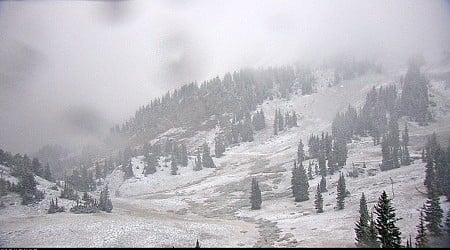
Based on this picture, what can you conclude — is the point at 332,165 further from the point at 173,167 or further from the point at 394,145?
the point at 173,167

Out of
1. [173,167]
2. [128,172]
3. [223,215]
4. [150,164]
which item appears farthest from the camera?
[173,167]

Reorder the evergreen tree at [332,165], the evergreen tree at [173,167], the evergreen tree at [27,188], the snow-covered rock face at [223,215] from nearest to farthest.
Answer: the snow-covered rock face at [223,215] → the evergreen tree at [27,188] → the evergreen tree at [332,165] → the evergreen tree at [173,167]

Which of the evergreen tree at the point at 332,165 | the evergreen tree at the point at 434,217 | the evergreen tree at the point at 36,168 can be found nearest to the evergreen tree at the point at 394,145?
the evergreen tree at the point at 332,165

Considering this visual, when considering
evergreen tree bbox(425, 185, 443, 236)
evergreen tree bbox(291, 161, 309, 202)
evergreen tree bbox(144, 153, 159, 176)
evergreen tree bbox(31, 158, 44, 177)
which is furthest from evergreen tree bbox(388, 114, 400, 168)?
evergreen tree bbox(31, 158, 44, 177)

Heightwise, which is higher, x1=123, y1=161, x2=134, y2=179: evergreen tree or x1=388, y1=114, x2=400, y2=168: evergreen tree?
x1=388, y1=114, x2=400, y2=168: evergreen tree

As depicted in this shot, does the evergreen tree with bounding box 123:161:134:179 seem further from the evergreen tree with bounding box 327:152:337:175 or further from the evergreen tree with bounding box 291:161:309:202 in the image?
the evergreen tree with bounding box 327:152:337:175

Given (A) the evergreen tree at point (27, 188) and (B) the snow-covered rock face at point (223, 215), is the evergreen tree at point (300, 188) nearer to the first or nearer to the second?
(B) the snow-covered rock face at point (223, 215)

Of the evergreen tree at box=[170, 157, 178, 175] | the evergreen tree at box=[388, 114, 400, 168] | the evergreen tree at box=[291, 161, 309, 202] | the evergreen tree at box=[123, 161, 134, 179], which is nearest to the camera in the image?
the evergreen tree at box=[291, 161, 309, 202]

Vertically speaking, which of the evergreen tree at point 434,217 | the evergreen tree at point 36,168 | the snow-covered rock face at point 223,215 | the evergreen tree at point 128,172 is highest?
the evergreen tree at point 36,168

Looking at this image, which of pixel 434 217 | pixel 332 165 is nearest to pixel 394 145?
pixel 332 165

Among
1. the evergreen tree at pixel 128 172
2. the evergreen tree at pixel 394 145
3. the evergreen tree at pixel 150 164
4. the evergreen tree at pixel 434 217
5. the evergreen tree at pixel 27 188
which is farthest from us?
the evergreen tree at pixel 150 164

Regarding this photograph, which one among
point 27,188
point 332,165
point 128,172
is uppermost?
point 332,165

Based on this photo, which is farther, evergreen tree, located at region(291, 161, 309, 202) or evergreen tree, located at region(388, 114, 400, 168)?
evergreen tree, located at region(388, 114, 400, 168)

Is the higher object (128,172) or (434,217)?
(128,172)
